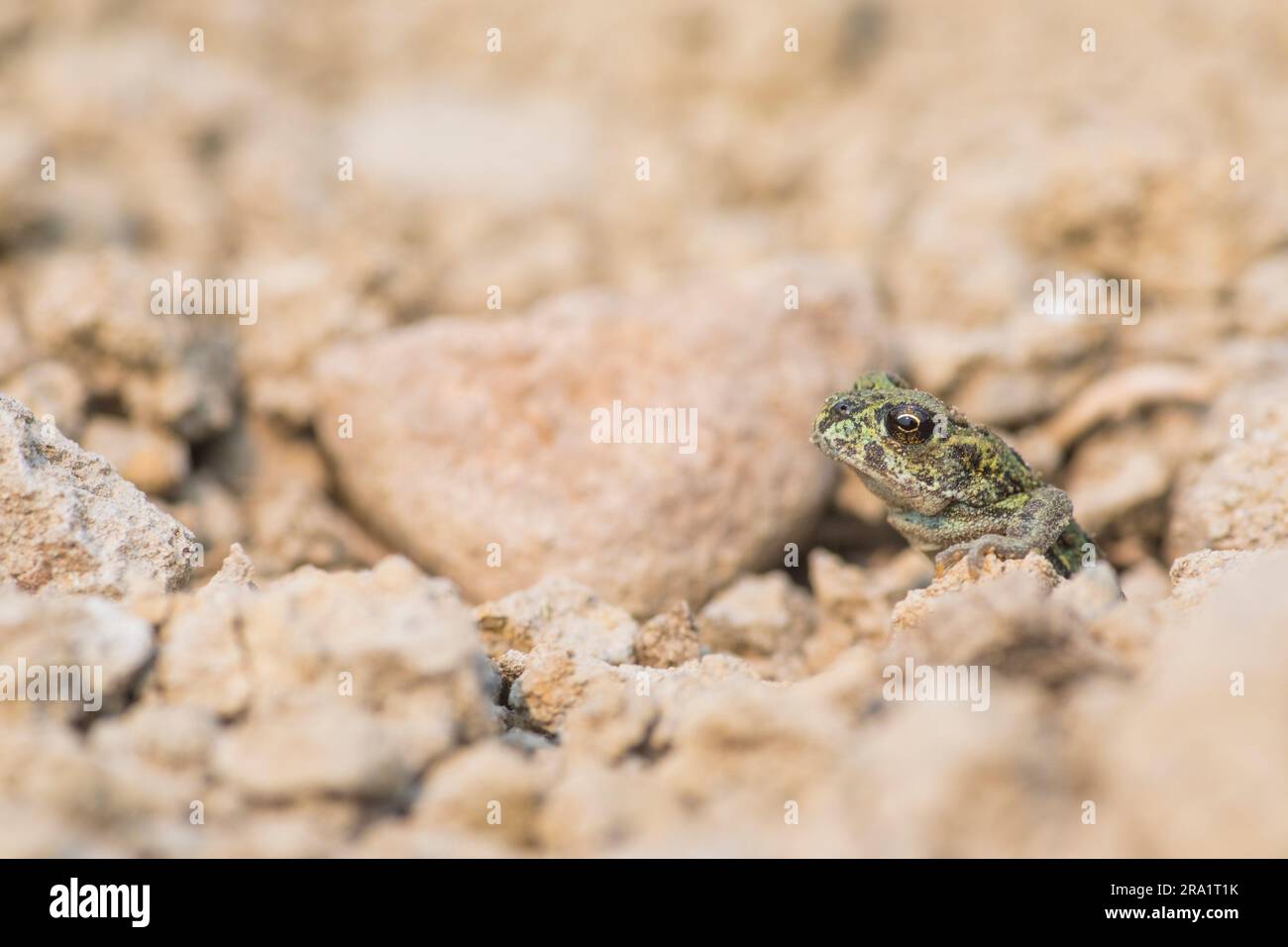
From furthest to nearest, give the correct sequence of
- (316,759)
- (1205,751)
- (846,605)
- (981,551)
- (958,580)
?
1. (846,605)
2. (981,551)
3. (958,580)
4. (316,759)
5. (1205,751)

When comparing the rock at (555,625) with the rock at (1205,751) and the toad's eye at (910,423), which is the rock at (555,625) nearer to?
the toad's eye at (910,423)

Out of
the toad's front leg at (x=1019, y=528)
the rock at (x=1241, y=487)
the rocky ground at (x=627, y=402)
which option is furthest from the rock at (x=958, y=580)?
the rock at (x=1241, y=487)

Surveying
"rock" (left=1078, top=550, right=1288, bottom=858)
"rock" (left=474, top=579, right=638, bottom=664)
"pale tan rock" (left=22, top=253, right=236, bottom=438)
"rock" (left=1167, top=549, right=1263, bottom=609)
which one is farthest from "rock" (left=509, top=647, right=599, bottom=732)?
"pale tan rock" (left=22, top=253, right=236, bottom=438)

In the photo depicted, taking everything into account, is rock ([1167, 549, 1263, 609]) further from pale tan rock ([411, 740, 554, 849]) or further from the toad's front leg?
pale tan rock ([411, 740, 554, 849])

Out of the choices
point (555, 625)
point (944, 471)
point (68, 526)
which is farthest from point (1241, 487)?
point (68, 526)

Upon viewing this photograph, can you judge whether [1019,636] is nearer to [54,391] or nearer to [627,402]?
[627,402]
